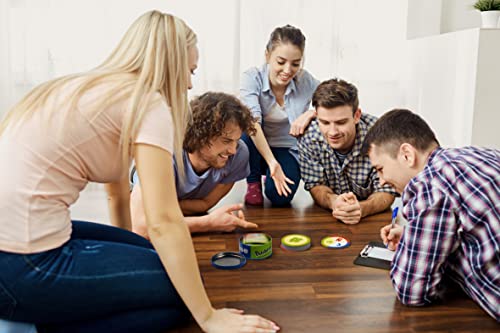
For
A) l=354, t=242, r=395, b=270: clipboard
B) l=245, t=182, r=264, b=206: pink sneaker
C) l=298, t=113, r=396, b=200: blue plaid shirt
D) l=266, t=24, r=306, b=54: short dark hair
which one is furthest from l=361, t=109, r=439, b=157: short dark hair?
l=245, t=182, r=264, b=206: pink sneaker

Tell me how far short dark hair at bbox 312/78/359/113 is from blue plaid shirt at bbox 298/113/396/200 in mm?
156

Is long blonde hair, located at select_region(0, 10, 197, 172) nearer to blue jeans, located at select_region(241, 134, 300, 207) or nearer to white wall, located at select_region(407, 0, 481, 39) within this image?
blue jeans, located at select_region(241, 134, 300, 207)

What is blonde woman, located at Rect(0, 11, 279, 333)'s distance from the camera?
125 centimetres

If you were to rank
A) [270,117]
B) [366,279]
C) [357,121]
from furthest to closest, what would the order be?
[270,117] < [357,121] < [366,279]

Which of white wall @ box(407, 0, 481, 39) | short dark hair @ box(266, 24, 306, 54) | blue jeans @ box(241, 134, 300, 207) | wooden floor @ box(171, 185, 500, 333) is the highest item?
white wall @ box(407, 0, 481, 39)

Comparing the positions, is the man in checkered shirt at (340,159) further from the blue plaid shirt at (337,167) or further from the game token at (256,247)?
the game token at (256,247)

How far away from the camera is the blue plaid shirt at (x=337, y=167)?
2408 mm

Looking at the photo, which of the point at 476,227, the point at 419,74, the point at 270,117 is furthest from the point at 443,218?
the point at 419,74

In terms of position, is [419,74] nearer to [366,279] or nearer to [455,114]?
[455,114]

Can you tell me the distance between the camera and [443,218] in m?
1.42

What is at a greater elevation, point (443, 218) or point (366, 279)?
point (443, 218)

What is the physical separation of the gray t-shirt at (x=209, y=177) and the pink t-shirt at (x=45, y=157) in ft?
2.87

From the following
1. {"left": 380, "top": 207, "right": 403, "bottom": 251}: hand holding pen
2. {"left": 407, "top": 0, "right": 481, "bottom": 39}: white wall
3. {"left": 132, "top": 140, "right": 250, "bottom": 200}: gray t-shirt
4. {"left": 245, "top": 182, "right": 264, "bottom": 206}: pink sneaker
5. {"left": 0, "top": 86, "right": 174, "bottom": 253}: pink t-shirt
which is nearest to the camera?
{"left": 0, "top": 86, "right": 174, "bottom": 253}: pink t-shirt

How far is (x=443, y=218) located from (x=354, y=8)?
7.84 feet
